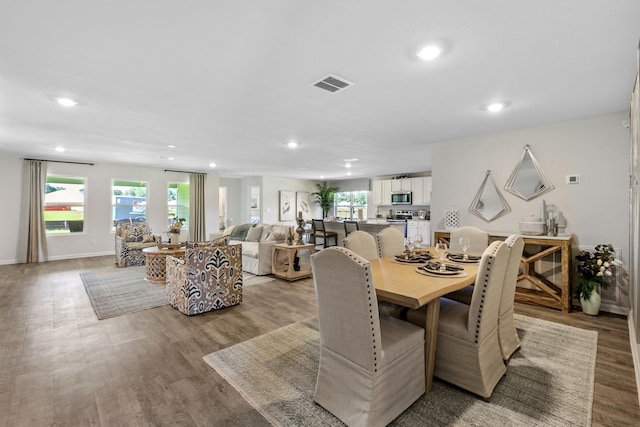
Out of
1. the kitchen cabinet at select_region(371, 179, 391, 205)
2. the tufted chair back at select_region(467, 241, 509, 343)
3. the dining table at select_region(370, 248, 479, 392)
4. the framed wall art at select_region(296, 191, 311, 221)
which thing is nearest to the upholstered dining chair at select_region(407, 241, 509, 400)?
the tufted chair back at select_region(467, 241, 509, 343)

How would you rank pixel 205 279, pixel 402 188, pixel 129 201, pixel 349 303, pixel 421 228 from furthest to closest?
pixel 402 188 < pixel 421 228 < pixel 129 201 < pixel 205 279 < pixel 349 303

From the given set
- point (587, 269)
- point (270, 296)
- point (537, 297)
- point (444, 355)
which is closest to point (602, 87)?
point (587, 269)

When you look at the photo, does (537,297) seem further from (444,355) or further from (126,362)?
(126,362)

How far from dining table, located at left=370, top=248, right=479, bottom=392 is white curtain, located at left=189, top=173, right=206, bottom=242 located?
7659 millimetres

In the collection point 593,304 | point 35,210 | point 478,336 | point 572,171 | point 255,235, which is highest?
point 572,171

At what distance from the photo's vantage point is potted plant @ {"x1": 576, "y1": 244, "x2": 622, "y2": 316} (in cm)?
326

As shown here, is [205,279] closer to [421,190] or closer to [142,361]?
[142,361]

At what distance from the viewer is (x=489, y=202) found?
4.35 metres

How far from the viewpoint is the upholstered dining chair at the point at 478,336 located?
1883mm

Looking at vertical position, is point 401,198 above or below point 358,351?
above

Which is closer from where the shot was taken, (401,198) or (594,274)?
(594,274)

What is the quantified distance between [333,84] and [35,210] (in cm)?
759

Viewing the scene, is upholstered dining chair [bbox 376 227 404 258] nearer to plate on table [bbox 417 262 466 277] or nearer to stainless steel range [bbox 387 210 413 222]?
plate on table [bbox 417 262 466 277]

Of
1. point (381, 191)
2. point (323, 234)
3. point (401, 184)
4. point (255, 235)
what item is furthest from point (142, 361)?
point (381, 191)
